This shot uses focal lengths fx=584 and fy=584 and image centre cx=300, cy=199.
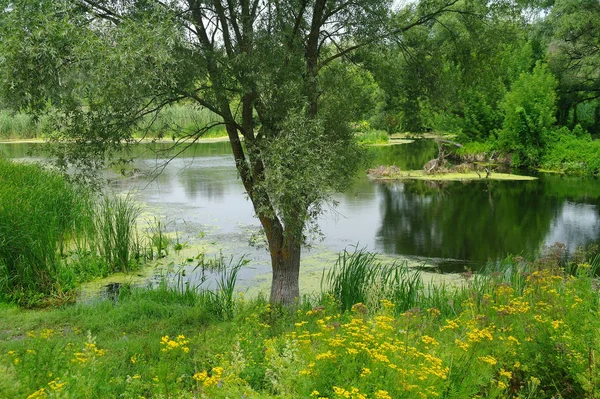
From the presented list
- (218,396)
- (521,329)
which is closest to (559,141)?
(521,329)

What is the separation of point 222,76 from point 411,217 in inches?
419

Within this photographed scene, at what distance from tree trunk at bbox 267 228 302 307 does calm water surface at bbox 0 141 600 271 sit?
1.18m

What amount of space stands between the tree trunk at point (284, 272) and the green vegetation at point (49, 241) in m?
3.06

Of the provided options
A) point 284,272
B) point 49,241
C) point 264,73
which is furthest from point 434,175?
point 264,73

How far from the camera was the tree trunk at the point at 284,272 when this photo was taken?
7.73 m

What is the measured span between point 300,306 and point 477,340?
3.95 m

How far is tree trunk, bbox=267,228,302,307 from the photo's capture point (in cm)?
773

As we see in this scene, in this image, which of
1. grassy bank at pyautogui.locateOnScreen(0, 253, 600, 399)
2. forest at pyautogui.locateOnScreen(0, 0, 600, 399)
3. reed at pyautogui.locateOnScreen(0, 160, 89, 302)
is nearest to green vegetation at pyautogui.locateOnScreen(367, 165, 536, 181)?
forest at pyautogui.locateOnScreen(0, 0, 600, 399)

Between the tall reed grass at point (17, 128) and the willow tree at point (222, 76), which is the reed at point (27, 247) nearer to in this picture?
the willow tree at point (222, 76)

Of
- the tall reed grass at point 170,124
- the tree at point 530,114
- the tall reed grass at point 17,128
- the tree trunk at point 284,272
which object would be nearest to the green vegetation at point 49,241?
the tall reed grass at point 170,124

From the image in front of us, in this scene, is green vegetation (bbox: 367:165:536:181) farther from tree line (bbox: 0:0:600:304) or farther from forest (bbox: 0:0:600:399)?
tree line (bbox: 0:0:600:304)

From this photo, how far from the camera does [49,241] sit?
8.78 meters

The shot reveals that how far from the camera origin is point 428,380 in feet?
10.1

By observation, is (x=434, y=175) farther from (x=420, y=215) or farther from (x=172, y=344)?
(x=172, y=344)
